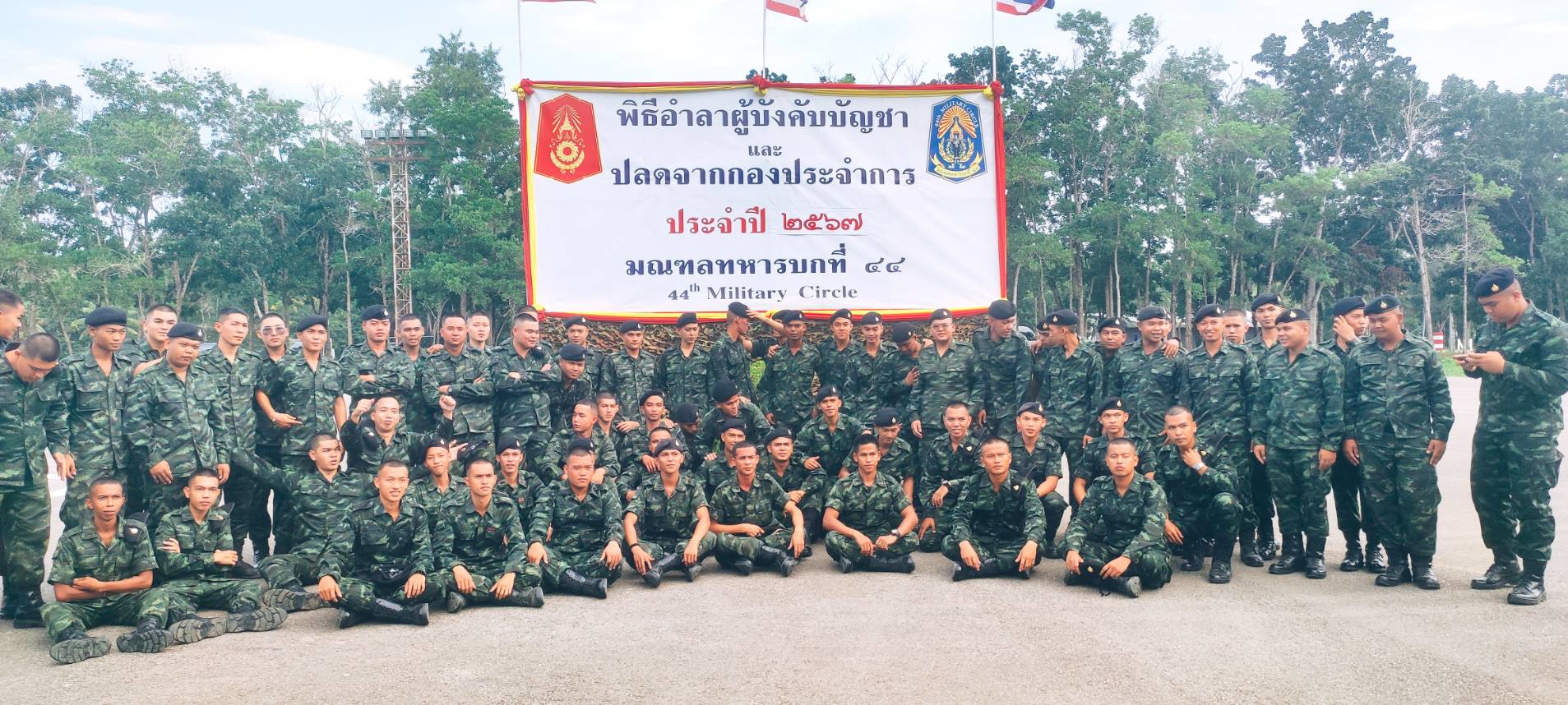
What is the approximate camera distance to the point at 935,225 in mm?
8938

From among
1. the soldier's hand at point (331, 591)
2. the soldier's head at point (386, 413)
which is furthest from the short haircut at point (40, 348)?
the soldier's hand at point (331, 591)

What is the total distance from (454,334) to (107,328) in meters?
2.18

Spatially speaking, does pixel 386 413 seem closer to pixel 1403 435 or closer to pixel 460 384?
pixel 460 384

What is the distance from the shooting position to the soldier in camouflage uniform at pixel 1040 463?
6.65 m

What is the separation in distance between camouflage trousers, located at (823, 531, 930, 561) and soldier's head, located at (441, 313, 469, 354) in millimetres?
3185

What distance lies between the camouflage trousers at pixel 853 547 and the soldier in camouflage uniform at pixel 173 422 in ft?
12.6

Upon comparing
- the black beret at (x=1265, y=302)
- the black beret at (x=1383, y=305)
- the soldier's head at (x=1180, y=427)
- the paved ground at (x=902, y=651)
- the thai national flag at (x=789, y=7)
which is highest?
the thai national flag at (x=789, y=7)

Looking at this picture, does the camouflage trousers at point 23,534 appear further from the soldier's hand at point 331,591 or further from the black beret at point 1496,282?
the black beret at point 1496,282

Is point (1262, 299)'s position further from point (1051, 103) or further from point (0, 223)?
point (0, 223)

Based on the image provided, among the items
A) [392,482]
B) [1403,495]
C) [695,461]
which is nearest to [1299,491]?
[1403,495]

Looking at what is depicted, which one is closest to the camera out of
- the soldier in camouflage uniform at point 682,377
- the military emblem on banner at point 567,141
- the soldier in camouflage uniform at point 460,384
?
the soldier in camouflage uniform at point 460,384

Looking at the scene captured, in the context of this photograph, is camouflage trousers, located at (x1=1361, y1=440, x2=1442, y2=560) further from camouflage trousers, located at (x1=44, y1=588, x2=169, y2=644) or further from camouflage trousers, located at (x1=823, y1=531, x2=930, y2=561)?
camouflage trousers, located at (x1=44, y1=588, x2=169, y2=644)

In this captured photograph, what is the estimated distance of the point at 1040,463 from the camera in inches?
269

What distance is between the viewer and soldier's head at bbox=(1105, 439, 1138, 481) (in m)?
5.90
